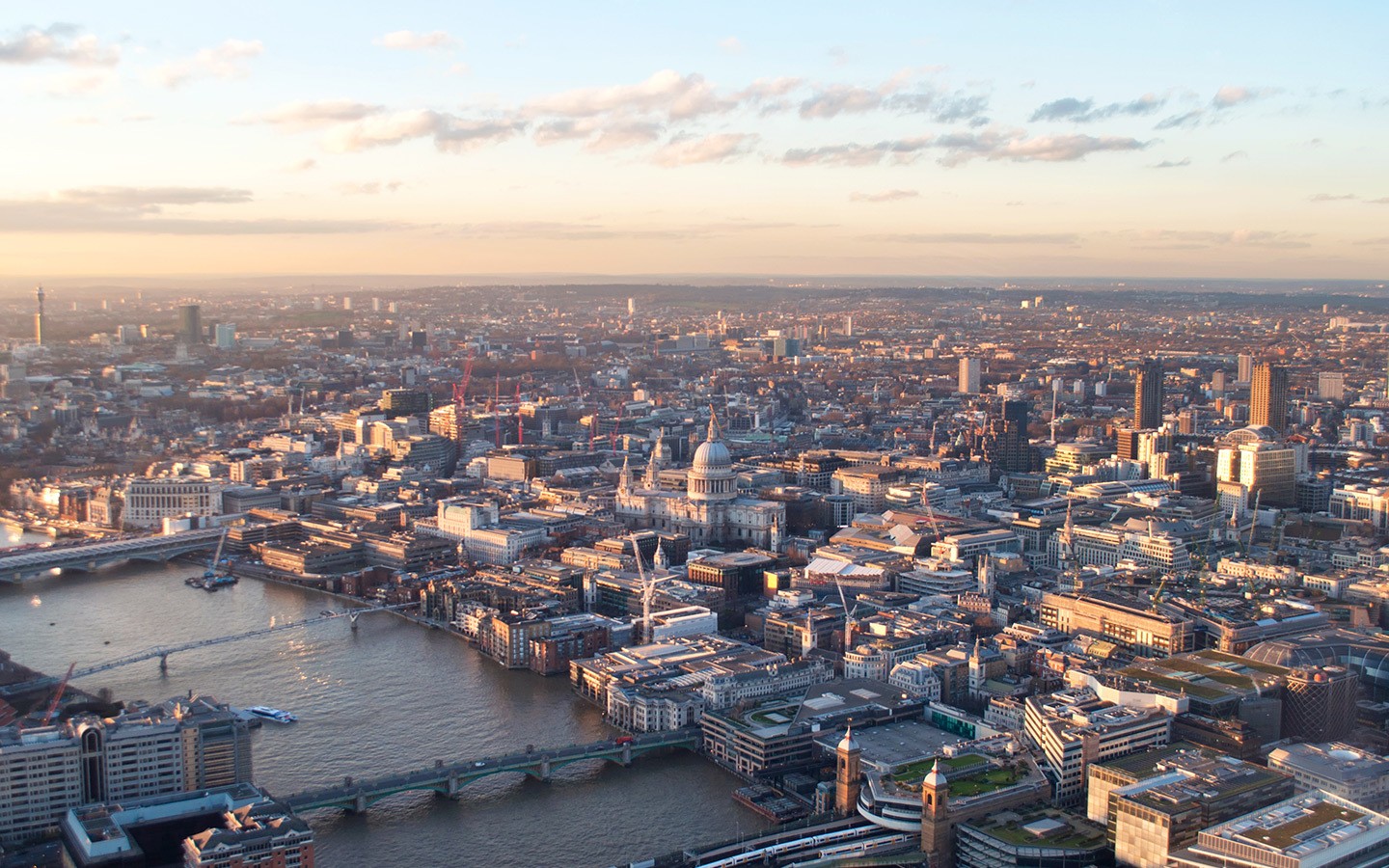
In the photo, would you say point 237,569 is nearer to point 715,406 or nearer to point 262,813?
point 262,813

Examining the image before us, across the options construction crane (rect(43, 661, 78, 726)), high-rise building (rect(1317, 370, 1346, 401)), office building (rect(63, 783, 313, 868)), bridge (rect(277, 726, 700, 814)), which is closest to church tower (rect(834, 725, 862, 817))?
bridge (rect(277, 726, 700, 814))

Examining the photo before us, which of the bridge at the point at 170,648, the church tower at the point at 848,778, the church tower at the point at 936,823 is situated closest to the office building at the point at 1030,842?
the church tower at the point at 936,823

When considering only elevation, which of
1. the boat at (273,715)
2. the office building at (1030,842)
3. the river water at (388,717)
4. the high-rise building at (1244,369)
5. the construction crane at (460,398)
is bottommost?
the river water at (388,717)

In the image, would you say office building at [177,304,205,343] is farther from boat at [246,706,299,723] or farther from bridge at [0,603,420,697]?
boat at [246,706,299,723]

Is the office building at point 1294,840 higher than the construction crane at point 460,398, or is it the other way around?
the construction crane at point 460,398

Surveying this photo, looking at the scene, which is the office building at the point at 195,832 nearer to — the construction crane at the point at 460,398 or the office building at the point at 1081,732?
the office building at the point at 1081,732
